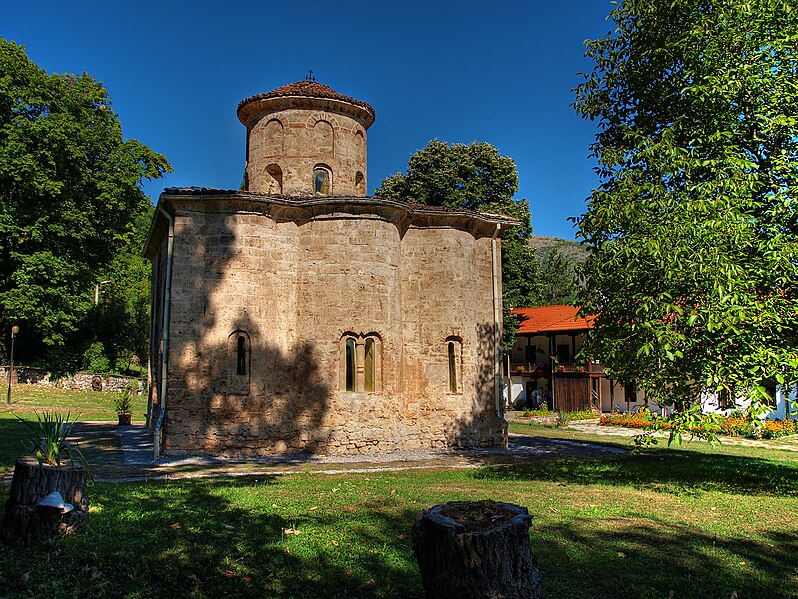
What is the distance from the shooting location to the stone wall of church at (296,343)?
1454 cm

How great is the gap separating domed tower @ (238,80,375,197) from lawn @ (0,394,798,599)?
379 inches

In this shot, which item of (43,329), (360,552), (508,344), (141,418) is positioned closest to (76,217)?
(43,329)

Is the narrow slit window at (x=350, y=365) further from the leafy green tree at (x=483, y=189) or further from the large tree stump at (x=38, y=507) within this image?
the leafy green tree at (x=483, y=189)

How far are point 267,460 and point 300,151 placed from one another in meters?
8.99

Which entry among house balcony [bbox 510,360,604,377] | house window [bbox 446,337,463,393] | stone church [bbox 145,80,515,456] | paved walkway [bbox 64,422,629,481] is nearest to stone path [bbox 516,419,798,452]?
house balcony [bbox 510,360,604,377]

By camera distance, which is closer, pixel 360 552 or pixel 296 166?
pixel 360 552

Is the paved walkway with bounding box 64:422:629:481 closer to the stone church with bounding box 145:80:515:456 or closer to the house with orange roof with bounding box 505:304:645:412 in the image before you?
the stone church with bounding box 145:80:515:456

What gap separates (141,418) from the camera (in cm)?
2331

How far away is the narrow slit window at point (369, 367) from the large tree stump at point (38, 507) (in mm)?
9649

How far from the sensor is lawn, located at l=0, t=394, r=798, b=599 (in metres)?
5.10

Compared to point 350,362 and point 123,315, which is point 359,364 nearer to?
point 350,362

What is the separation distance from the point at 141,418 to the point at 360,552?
784 inches

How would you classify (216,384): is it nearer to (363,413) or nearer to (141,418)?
(363,413)

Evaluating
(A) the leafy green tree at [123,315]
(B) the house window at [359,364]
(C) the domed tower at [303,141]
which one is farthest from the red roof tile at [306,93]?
(A) the leafy green tree at [123,315]
